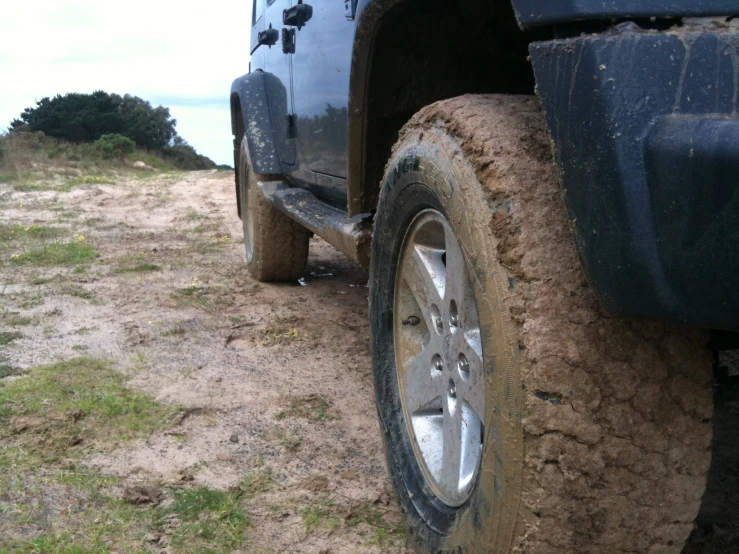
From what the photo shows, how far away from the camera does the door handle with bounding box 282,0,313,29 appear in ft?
9.71


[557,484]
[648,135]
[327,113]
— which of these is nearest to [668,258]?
[648,135]

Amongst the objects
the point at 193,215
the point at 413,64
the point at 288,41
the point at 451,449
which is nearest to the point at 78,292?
the point at 288,41

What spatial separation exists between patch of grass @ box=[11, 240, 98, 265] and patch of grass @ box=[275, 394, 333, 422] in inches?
130

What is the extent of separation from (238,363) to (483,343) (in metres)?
2.19

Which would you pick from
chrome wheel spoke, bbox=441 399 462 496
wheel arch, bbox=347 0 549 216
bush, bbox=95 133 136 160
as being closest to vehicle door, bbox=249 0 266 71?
wheel arch, bbox=347 0 549 216

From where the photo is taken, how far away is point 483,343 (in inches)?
50.7

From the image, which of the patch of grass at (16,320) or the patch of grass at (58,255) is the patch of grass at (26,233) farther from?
the patch of grass at (16,320)

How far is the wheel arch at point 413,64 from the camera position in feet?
6.10

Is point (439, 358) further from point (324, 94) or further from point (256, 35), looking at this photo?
point (256, 35)

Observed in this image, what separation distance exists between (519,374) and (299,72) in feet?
7.87

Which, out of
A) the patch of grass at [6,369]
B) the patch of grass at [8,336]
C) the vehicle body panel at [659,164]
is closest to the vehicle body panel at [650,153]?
the vehicle body panel at [659,164]

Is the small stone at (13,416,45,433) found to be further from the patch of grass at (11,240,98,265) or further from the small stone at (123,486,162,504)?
the patch of grass at (11,240,98,265)

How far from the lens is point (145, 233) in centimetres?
718

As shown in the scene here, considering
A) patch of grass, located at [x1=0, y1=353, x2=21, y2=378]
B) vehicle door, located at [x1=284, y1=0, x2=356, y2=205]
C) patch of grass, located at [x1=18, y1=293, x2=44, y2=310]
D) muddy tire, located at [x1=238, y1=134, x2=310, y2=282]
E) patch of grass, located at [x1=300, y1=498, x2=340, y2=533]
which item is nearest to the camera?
patch of grass, located at [x1=300, y1=498, x2=340, y2=533]
